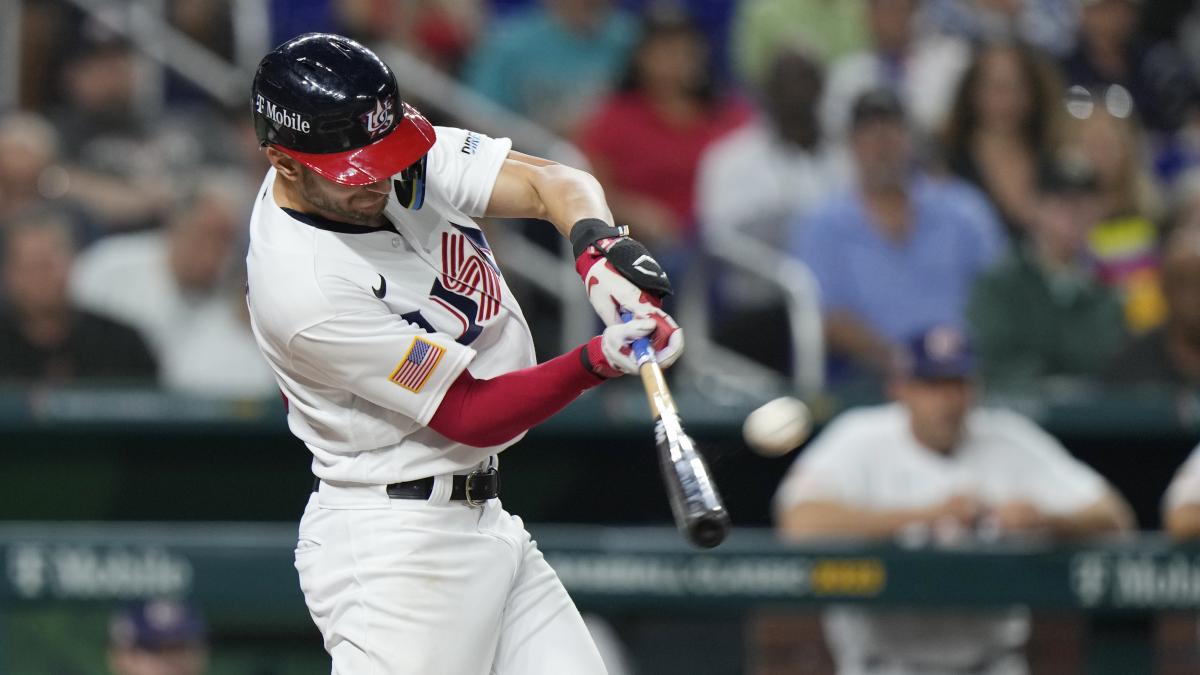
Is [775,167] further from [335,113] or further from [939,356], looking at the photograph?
[335,113]

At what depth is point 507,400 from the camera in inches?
128

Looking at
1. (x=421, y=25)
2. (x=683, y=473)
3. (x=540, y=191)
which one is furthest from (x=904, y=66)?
(x=683, y=473)

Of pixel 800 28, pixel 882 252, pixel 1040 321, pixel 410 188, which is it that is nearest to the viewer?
pixel 410 188

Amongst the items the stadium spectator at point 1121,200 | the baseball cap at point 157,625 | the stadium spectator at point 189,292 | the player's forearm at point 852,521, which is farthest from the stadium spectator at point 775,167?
the baseball cap at point 157,625

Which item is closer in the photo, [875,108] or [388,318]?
[388,318]

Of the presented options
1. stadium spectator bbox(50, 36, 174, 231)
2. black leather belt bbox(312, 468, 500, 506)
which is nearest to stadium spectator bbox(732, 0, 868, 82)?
stadium spectator bbox(50, 36, 174, 231)

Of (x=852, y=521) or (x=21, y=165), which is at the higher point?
(x=852, y=521)

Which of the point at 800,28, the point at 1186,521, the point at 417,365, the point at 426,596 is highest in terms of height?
the point at 417,365

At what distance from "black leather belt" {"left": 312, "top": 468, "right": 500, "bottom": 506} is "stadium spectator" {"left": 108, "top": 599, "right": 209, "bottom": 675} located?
6.29ft

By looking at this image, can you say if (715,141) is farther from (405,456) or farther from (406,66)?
(405,456)

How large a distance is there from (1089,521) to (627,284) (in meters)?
2.60

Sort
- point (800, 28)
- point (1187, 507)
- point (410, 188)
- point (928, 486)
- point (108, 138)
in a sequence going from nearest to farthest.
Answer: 1. point (410, 188)
2. point (1187, 507)
3. point (928, 486)
4. point (108, 138)
5. point (800, 28)

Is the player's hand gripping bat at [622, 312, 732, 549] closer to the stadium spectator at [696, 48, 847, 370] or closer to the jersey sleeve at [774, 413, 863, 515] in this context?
the jersey sleeve at [774, 413, 863, 515]

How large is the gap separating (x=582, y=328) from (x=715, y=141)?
3.97 ft
